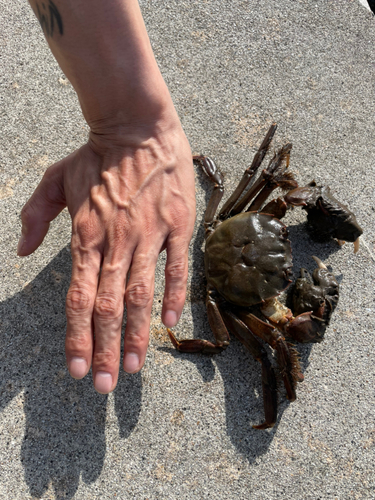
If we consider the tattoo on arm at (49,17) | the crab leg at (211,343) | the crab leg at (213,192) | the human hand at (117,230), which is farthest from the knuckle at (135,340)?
the tattoo on arm at (49,17)

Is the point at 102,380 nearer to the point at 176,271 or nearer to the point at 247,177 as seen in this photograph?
the point at 176,271

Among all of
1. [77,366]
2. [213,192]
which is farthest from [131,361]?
[213,192]

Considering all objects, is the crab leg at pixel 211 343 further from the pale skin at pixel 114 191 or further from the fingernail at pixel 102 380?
the fingernail at pixel 102 380

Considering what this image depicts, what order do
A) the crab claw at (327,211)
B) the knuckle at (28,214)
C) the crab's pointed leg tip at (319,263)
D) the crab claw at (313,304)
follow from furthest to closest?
the crab's pointed leg tip at (319,263)
the crab claw at (327,211)
the crab claw at (313,304)
the knuckle at (28,214)

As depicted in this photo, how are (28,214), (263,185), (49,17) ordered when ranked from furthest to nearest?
(263,185) < (28,214) < (49,17)

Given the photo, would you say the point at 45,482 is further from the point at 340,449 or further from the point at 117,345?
the point at 340,449

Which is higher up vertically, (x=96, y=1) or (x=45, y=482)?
(x=96, y=1)

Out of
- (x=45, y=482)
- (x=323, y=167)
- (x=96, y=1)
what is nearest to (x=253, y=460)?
(x=45, y=482)
